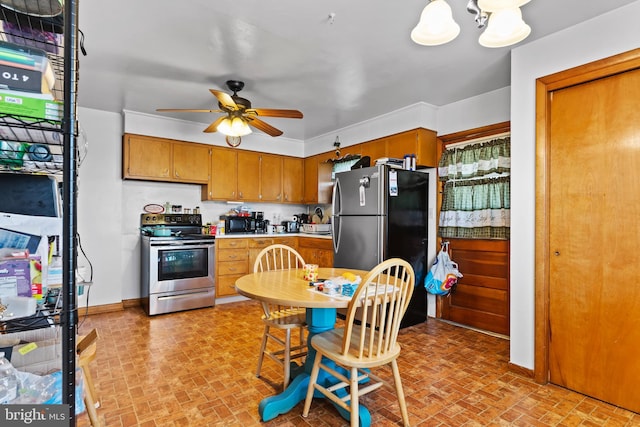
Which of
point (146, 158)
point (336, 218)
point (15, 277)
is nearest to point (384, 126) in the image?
point (336, 218)

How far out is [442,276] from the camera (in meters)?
3.64

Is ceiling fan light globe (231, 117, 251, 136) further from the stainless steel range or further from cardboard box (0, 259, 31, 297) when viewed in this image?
cardboard box (0, 259, 31, 297)

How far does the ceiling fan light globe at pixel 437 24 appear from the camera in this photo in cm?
137

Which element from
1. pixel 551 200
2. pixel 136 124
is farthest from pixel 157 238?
pixel 551 200

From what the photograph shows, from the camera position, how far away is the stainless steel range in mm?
3969

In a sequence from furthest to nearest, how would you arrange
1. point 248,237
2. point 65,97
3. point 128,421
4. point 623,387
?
point 248,237, point 623,387, point 128,421, point 65,97

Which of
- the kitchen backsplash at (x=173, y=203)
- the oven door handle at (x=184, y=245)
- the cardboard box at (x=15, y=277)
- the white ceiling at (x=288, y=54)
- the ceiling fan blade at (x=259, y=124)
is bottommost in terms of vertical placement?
the oven door handle at (x=184, y=245)

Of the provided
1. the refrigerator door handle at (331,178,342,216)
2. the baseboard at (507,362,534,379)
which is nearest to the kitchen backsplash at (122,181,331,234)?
the refrigerator door handle at (331,178,342,216)

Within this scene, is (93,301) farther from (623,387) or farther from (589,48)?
(589,48)

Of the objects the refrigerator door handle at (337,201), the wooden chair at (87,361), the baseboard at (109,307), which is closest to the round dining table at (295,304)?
the wooden chair at (87,361)

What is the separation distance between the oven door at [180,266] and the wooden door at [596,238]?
12.2ft

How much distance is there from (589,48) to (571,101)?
1.12ft

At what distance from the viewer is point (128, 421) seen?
1.91 metres

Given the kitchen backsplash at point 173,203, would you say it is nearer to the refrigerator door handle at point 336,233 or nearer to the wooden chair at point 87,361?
the refrigerator door handle at point 336,233
